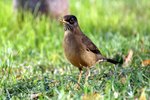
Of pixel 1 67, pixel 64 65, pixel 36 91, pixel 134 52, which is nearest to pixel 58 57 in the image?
pixel 64 65

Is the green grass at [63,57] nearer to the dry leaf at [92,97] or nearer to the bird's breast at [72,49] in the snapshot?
the dry leaf at [92,97]

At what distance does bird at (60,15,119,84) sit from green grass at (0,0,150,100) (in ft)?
0.59

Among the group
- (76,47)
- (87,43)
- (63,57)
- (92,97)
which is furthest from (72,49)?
(63,57)

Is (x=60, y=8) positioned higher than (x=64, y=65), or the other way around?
(x=60, y=8)

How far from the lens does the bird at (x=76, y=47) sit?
6.81m

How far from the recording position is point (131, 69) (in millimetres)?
6641

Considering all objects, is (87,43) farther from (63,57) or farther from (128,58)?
(63,57)

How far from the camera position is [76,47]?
6855 mm

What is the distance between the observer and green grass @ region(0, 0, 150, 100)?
229 inches

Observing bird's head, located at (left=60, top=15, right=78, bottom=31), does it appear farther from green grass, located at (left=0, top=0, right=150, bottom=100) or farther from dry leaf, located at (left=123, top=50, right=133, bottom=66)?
dry leaf, located at (left=123, top=50, right=133, bottom=66)

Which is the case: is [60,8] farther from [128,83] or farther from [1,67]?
[128,83]

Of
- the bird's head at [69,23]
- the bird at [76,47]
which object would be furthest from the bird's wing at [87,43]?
the bird's head at [69,23]

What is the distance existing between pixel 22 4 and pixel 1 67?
4322 mm

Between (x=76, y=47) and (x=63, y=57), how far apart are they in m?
1.86
